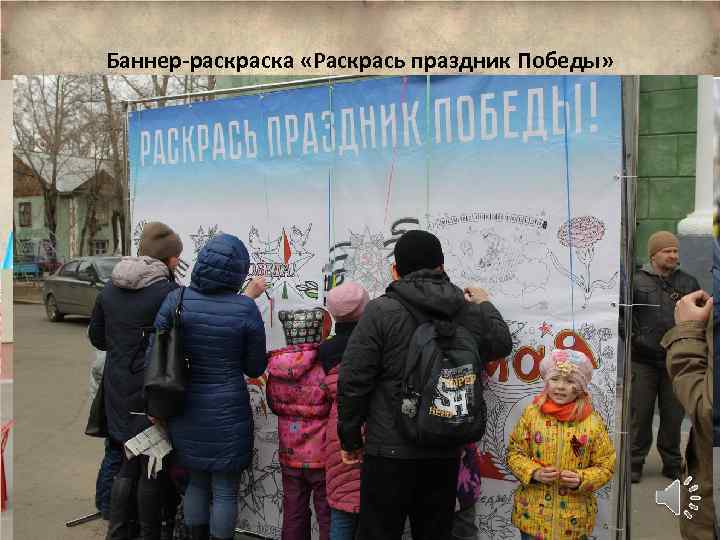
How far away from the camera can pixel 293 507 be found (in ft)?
10.7

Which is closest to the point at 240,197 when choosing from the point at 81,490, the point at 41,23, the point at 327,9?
the point at 81,490

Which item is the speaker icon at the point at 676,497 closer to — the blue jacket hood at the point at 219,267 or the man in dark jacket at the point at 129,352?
the blue jacket hood at the point at 219,267

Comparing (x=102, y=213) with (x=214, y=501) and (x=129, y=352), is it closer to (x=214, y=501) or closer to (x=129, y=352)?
(x=129, y=352)

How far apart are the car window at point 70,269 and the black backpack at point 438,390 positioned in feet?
10.2

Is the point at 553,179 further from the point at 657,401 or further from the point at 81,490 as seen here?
the point at 81,490

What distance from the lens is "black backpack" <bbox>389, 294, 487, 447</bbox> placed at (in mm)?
2422

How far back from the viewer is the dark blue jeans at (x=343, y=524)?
3.00 m

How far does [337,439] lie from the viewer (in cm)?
298

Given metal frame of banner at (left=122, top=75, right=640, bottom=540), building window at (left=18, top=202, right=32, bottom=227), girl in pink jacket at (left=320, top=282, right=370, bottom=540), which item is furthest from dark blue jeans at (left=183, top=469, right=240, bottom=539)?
building window at (left=18, top=202, right=32, bottom=227)

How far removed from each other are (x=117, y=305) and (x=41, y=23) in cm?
586

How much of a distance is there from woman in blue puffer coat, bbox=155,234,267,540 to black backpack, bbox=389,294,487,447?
0.85 m

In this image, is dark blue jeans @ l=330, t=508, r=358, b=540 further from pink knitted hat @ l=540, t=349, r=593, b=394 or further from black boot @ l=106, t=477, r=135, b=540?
black boot @ l=106, t=477, r=135, b=540

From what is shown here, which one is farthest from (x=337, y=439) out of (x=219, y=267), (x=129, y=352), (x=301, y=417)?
(x=129, y=352)

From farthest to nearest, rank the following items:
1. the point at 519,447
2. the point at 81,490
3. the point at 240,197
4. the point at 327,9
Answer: the point at 327,9
the point at 81,490
the point at 240,197
the point at 519,447
